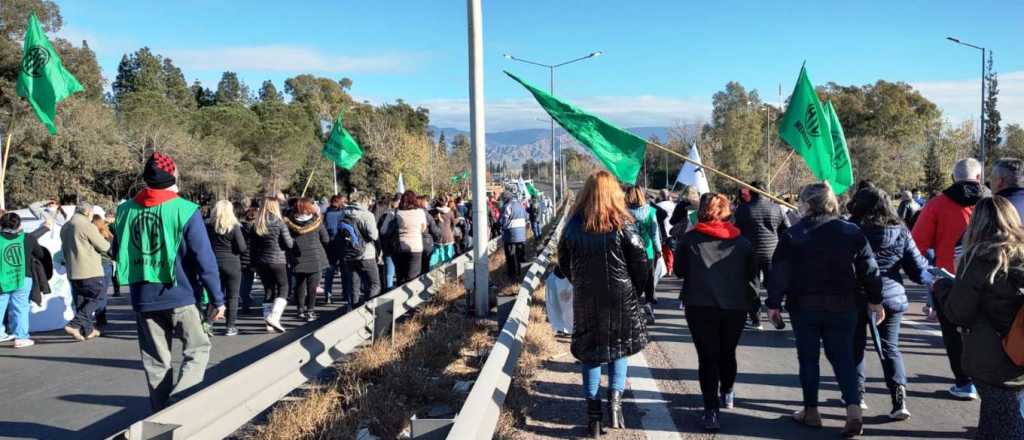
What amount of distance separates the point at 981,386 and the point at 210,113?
2551 inches

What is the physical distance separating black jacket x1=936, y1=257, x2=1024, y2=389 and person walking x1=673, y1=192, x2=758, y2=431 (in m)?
1.47

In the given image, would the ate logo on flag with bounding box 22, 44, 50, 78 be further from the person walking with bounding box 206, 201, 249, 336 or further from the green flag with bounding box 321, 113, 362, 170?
the green flag with bounding box 321, 113, 362, 170

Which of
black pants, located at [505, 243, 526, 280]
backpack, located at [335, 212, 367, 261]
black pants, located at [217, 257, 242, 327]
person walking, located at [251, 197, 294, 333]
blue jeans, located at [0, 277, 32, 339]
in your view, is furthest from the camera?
black pants, located at [505, 243, 526, 280]

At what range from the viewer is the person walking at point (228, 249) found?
9.23 metres

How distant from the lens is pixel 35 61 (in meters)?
11.5

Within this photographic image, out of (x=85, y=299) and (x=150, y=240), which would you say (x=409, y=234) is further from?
(x=150, y=240)

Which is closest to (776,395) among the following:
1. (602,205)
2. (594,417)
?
(594,417)

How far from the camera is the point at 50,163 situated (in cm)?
3669

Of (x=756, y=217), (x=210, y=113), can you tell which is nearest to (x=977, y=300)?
(x=756, y=217)

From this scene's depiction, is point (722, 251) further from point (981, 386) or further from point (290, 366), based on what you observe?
point (290, 366)

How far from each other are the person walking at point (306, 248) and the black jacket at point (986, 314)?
305 inches

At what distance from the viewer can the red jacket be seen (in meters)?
5.84

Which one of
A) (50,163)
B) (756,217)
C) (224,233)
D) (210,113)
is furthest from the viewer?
(210,113)

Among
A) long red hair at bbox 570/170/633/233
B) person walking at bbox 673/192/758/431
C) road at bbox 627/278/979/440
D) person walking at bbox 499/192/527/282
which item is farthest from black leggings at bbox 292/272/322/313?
person walking at bbox 673/192/758/431
